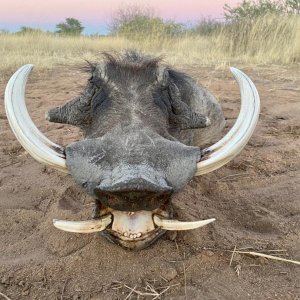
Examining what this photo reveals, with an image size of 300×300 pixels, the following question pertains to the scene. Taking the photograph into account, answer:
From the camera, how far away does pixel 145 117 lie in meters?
2.67

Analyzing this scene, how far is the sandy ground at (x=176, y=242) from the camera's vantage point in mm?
2430

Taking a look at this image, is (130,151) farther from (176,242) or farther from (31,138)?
(176,242)

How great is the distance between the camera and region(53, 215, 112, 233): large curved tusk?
2168mm

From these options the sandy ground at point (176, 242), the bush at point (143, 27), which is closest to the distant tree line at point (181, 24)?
the bush at point (143, 27)

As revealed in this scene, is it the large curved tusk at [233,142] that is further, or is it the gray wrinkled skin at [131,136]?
the large curved tusk at [233,142]

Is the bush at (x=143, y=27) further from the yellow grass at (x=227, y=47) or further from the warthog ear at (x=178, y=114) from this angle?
the warthog ear at (x=178, y=114)

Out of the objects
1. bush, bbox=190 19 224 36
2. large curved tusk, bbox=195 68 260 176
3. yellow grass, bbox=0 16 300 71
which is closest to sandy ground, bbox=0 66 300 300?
large curved tusk, bbox=195 68 260 176

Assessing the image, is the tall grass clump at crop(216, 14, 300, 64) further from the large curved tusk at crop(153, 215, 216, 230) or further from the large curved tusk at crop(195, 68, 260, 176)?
the large curved tusk at crop(153, 215, 216, 230)

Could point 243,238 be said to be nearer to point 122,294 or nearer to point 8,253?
point 122,294

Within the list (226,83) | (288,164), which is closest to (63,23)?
(226,83)

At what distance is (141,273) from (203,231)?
1.84ft

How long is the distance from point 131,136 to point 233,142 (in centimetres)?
52

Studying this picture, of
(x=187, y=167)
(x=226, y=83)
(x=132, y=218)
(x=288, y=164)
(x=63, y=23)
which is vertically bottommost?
(x=63, y=23)

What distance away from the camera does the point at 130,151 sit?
7.14 feet
